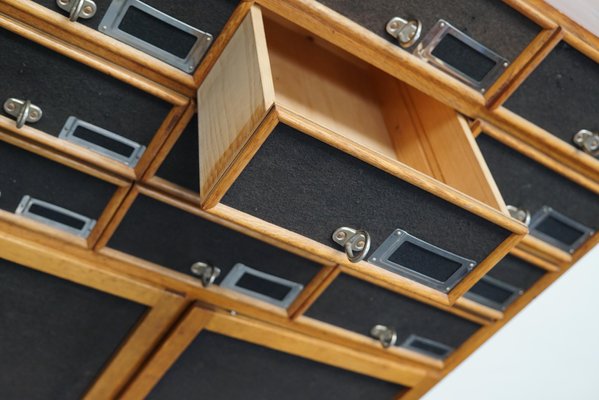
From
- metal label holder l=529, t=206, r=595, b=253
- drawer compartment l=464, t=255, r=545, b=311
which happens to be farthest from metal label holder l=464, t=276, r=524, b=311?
metal label holder l=529, t=206, r=595, b=253

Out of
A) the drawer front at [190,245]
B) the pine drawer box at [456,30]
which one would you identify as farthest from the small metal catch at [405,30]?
the drawer front at [190,245]

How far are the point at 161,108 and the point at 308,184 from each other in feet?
0.90

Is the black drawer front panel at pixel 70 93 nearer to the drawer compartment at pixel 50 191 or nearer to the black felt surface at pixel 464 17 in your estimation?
the drawer compartment at pixel 50 191

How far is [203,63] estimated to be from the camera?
3.38 feet

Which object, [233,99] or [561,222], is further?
[561,222]

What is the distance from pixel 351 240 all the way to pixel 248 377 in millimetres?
506

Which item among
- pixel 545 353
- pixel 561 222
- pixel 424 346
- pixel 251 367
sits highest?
pixel 561 222

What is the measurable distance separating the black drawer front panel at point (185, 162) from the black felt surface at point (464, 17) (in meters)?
0.28

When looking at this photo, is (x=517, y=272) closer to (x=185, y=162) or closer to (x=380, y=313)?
(x=380, y=313)

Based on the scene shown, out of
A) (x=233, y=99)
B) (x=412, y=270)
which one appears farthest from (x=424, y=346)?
(x=233, y=99)

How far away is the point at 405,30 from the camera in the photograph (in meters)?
1.04

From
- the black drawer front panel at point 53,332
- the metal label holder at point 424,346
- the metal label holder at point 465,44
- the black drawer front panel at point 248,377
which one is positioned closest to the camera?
the metal label holder at point 465,44

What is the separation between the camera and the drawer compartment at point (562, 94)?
3.79ft

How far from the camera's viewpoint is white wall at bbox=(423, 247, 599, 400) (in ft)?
5.46
